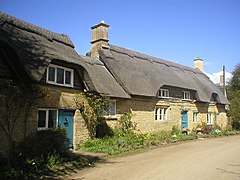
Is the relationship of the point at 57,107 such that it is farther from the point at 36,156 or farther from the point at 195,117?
the point at 195,117

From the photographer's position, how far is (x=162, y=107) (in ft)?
75.9

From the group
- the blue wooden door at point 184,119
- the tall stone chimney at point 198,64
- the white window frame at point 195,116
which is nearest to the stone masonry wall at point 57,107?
the blue wooden door at point 184,119

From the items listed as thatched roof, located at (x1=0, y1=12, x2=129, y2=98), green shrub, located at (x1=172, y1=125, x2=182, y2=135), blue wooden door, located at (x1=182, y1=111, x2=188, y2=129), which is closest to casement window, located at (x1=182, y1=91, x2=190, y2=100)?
blue wooden door, located at (x1=182, y1=111, x2=188, y2=129)

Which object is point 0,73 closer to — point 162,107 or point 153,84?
point 153,84

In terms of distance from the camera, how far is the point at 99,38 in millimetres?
21859

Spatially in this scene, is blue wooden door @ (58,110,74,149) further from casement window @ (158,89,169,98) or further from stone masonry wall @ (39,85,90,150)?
casement window @ (158,89,169,98)

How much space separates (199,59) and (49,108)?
1171 inches

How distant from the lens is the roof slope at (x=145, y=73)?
1981 cm

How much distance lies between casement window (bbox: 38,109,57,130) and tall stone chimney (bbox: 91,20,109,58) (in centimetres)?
893

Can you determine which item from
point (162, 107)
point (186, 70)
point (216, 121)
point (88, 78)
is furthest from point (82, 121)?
point (216, 121)

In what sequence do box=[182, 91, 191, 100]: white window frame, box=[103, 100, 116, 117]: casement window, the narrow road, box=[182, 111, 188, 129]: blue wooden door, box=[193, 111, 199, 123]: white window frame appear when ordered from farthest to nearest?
box=[193, 111, 199, 123]: white window frame, box=[182, 91, 191, 100]: white window frame, box=[182, 111, 188, 129]: blue wooden door, box=[103, 100, 116, 117]: casement window, the narrow road

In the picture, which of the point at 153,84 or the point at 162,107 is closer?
the point at 153,84

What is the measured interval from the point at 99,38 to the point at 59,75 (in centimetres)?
883

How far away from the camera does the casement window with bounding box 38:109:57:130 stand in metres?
12.8
